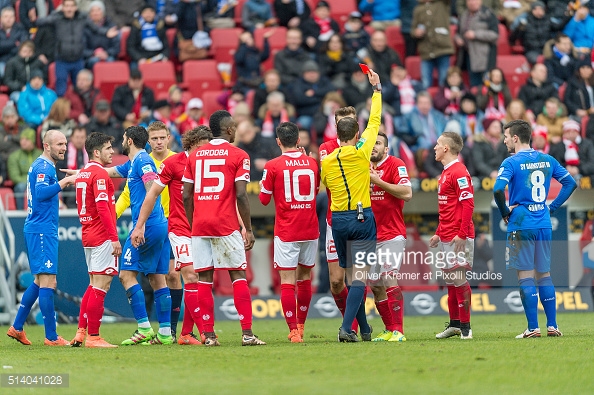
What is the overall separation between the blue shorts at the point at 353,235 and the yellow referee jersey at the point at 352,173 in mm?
102

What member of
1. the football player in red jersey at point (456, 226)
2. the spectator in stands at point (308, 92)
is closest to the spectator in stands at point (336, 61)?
the spectator in stands at point (308, 92)

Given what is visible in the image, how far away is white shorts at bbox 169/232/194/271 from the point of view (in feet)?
38.5

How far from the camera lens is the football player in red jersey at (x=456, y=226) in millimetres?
11547

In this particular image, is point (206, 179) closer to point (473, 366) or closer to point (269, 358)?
point (269, 358)

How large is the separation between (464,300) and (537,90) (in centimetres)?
1050

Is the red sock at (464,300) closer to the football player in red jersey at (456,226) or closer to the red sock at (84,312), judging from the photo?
the football player in red jersey at (456,226)

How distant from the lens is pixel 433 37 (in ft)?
71.4

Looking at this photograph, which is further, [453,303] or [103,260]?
[453,303]

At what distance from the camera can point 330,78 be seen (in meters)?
21.4

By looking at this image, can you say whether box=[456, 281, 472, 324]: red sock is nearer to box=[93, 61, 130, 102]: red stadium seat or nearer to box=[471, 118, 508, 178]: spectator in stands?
box=[471, 118, 508, 178]: spectator in stands

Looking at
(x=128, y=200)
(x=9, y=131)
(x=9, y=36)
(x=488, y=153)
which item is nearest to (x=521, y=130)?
(x=128, y=200)

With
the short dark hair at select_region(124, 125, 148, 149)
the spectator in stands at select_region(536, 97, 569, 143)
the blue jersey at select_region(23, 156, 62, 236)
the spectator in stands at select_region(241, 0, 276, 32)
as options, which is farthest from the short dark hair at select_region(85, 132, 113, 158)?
the spectator in stands at select_region(241, 0, 276, 32)

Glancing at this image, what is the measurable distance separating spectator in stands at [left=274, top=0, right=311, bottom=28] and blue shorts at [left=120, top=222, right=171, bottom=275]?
11.1m

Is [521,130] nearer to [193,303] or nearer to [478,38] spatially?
[193,303]
